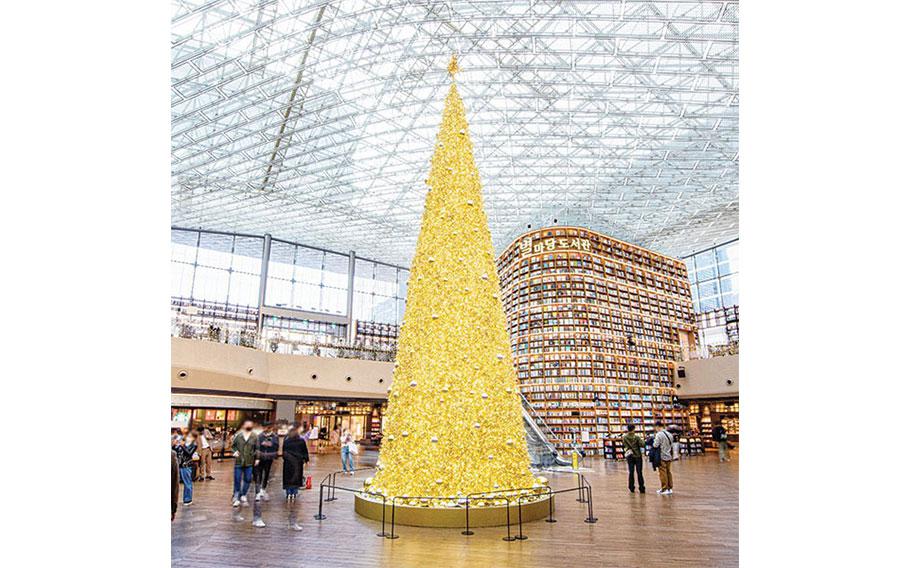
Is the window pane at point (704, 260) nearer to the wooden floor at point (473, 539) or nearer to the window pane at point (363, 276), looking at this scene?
the window pane at point (363, 276)

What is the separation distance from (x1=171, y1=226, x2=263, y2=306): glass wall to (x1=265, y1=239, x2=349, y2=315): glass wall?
102 centimetres

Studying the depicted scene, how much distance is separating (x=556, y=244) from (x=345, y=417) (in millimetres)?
11945

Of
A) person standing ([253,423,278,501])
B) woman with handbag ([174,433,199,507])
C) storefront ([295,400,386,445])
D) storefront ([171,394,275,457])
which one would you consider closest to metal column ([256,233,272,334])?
storefront ([295,400,386,445])

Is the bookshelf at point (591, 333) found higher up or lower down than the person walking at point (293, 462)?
higher up

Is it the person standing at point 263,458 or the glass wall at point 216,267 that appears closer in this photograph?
the person standing at point 263,458

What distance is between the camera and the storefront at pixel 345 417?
858 inches

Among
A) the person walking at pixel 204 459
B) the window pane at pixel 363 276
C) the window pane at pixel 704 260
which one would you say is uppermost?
the window pane at pixel 704 260

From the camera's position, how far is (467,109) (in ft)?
58.5

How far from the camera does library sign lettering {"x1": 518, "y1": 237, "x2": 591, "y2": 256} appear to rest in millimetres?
20656

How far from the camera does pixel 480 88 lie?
17203mm

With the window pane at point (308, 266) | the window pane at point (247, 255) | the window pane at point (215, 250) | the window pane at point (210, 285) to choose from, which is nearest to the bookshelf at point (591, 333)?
the window pane at point (308, 266)

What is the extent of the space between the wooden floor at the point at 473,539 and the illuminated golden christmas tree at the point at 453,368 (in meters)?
0.61

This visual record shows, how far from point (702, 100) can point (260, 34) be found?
1339cm

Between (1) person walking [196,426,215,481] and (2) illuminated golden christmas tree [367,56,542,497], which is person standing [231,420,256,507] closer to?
(2) illuminated golden christmas tree [367,56,542,497]
